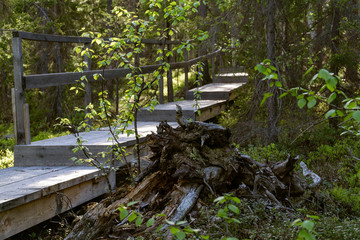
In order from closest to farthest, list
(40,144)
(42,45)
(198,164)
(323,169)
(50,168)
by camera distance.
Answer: (198,164) → (50,168) → (40,144) → (323,169) → (42,45)

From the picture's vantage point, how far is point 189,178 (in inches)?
185

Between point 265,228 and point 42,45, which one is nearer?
point 265,228

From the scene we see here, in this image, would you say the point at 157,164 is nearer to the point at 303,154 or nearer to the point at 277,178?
the point at 277,178

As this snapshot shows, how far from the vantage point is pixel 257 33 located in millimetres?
9203

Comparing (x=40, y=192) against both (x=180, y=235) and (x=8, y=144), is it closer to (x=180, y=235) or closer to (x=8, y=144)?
(x=180, y=235)

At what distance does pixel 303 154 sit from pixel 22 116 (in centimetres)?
599

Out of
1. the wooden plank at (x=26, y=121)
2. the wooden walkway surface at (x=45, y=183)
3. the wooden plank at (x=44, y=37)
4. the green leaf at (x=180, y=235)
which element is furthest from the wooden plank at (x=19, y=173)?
the green leaf at (x=180, y=235)

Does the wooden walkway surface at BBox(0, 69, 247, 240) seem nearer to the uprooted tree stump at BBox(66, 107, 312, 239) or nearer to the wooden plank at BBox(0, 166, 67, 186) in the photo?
the wooden plank at BBox(0, 166, 67, 186)

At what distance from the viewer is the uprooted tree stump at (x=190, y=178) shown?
14.6 feet

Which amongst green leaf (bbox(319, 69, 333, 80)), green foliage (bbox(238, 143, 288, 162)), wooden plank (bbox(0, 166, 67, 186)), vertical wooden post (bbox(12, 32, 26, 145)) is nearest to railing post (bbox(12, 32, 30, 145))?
vertical wooden post (bbox(12, 32, 26, 145))

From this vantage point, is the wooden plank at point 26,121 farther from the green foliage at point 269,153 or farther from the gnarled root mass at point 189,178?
the green foliage at point 269,153

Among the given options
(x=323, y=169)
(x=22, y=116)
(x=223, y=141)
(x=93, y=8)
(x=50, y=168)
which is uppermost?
(x=93, y=8)

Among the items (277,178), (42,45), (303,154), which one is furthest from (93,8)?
(277,178)

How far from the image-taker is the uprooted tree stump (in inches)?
176
